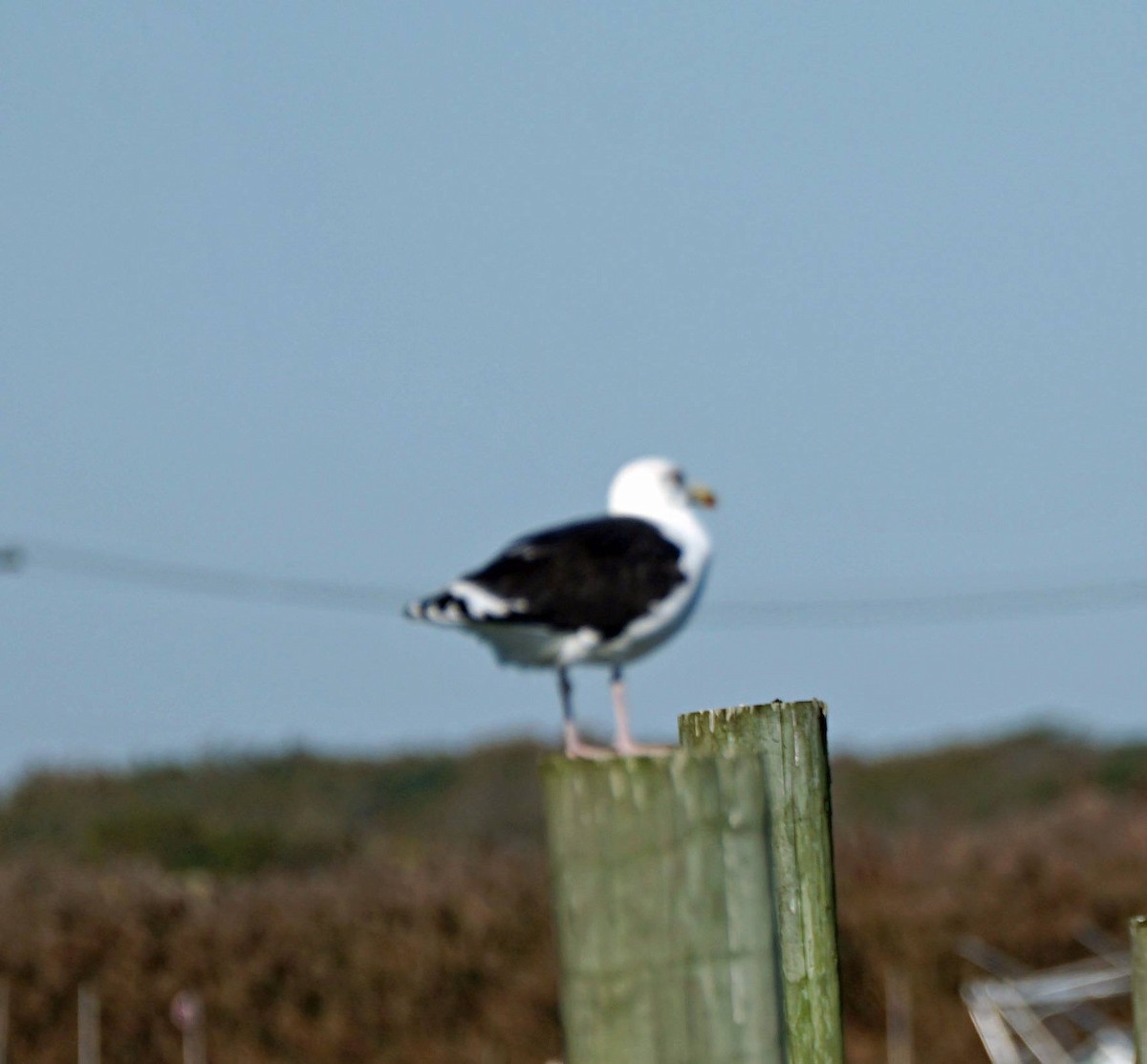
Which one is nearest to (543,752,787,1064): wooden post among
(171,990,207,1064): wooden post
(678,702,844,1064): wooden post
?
(678,702,844,1064): wooden post

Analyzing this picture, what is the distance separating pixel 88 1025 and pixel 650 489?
8109mm

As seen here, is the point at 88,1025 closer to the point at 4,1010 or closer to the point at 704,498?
the point at 4,1010

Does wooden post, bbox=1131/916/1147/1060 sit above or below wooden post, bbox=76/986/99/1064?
below

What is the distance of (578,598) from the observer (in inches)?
324

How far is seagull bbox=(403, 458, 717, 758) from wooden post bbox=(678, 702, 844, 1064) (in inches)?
167

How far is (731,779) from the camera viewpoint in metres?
2.28

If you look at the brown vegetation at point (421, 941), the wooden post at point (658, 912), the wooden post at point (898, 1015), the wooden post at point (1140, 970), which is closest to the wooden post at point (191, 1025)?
the brown vegetation at point (421, 941)

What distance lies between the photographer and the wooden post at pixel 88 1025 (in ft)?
51.4

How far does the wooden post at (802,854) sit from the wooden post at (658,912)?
1.30m

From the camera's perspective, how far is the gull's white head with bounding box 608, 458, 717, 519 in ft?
30.3

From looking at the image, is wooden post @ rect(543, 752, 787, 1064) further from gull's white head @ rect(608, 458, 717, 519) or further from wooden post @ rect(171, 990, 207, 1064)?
wooden post @ rect(171, 990, 207, 1064)

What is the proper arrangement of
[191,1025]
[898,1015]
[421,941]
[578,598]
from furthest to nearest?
[421,941] → [191,1025] → [898,1015] → [578,598]

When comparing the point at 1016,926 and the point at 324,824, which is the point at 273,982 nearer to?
the point at 1016,926

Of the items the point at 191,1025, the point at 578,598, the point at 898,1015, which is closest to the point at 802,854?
the point at 578,598
